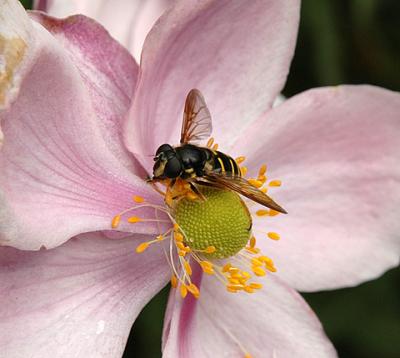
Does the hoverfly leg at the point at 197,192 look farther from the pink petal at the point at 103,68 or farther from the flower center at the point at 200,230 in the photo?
the pink petal at the point at 103,68

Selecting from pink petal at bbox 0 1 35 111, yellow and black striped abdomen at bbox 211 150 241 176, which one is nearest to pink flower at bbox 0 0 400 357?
pink petal at bbox 0 1 35 111

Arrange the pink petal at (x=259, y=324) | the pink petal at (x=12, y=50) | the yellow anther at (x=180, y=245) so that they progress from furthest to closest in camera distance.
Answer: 1. the pink petal at (x=259, y=324)
2. the yellow anther at (x=180, y=245)
3. the pink petal at (x=12, y=50)

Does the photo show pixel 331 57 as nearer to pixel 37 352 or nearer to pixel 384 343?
pixel 384 343

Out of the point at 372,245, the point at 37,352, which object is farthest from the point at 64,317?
the point at 372,245

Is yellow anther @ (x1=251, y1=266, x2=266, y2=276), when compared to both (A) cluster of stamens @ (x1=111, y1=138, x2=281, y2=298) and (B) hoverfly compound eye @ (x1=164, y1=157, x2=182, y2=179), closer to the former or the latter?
(A) cluster of stamens @ (x1=111, y1=138, x2=281, y2=298)

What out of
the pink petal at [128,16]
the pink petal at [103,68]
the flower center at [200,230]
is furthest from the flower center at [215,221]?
the pink petal at [128,16]
